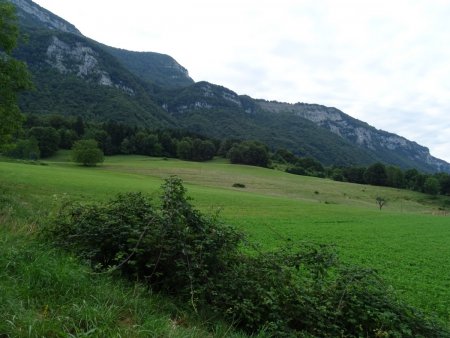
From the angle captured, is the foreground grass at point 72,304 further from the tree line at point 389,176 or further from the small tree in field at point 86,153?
the tree line at point 389,176

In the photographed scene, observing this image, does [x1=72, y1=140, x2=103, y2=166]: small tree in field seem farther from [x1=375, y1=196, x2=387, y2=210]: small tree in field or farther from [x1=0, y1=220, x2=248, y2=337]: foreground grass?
[x1=0, y1=220, x2=248, y2=337]: foreground grass

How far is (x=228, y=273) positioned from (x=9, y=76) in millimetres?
24841

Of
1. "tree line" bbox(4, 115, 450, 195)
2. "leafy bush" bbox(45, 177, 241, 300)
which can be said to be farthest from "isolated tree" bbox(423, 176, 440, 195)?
"leafy bush" bbox(45, 177, 241, 300)

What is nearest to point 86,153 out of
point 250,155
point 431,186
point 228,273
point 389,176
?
point 250,155

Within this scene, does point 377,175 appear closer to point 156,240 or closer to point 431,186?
point 431,186

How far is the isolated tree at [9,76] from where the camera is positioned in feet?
82.8

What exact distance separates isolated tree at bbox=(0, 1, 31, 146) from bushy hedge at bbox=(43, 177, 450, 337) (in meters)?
21.4

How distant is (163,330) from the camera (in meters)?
4.64

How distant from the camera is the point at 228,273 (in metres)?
6.85

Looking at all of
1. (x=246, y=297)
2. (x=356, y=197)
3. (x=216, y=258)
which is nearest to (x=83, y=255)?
(x=216, y=258)

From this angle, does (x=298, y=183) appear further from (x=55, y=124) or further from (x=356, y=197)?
(x=55, y=124)

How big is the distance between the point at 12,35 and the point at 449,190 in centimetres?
12993

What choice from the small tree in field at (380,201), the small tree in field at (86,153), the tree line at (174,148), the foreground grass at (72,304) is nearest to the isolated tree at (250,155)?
the tree line at (174,148)

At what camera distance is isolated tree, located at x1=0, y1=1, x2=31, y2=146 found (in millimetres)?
25234
